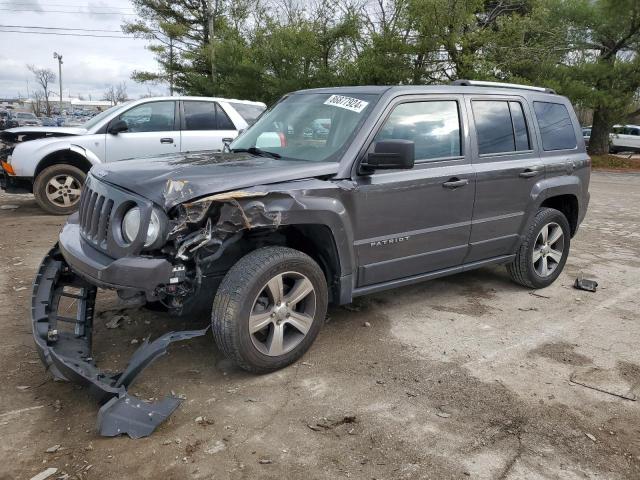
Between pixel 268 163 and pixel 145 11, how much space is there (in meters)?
32.5

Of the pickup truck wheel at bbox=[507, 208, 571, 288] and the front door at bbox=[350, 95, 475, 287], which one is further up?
the front door at bbox=[350, 95, 475, 287]

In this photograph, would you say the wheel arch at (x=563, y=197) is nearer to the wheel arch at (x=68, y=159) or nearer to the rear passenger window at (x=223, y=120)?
the rear passenger window at (x=223, y=120)

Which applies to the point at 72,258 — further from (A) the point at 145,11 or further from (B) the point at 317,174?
(A) the point at 145,11

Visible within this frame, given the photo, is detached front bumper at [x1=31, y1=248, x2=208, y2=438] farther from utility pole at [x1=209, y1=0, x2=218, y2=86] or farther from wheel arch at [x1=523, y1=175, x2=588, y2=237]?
utility pole at [x1=209, y1=0, x2=218, y2=86]

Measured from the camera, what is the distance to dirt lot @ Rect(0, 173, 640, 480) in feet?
8.56

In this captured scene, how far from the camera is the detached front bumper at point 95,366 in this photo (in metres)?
2.81

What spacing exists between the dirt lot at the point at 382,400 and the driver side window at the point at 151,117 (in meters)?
4.26

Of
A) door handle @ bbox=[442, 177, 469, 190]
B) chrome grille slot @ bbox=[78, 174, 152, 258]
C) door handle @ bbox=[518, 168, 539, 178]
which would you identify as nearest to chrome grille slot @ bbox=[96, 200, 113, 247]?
chrome grille slot @ bbox=[78, 174, 152, 258]

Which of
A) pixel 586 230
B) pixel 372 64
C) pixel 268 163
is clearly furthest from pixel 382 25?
pixel 268 163

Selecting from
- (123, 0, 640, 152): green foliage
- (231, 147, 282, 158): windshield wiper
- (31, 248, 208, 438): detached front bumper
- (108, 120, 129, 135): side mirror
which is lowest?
(31, 248, 208, 438): detached front bumper

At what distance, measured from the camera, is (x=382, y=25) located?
20.3m

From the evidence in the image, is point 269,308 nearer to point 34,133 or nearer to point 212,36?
point 34,133

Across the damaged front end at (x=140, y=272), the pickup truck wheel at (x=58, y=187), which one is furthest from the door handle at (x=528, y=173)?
the pickup truck wheel at (x=58, y=187)

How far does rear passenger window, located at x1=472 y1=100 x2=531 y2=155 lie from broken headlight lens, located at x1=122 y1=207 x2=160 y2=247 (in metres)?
2.75
